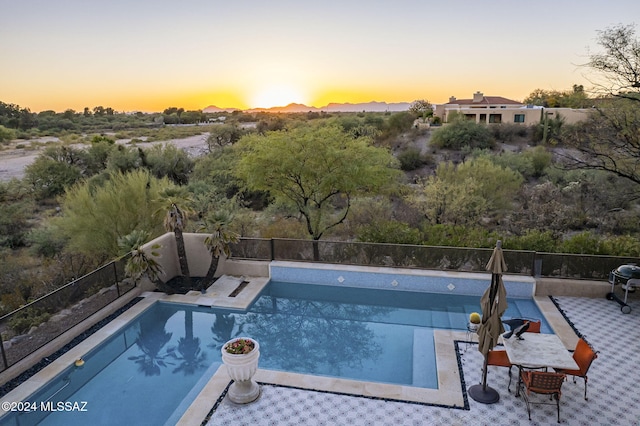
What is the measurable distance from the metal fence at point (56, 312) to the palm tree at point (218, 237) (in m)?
2.24

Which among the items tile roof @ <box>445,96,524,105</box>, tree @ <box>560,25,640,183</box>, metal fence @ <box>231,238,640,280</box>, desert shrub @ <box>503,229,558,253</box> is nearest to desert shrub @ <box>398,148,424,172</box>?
tree @ <box>560,25,640,183</box>

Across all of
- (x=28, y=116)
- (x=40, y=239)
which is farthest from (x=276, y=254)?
(x=28, y=116)

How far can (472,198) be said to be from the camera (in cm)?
1708

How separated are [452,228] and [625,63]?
6.38m

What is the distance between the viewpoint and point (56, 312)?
922 cm

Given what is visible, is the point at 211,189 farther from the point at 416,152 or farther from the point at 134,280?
Answer: the point at 416,152

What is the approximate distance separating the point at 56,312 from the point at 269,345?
4.73m

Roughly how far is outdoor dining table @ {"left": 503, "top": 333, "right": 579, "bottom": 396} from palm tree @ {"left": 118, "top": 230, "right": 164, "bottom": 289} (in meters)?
8.60

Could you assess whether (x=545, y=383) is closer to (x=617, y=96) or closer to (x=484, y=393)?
(x=484, y=393)

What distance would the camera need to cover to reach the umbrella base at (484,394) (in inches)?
266

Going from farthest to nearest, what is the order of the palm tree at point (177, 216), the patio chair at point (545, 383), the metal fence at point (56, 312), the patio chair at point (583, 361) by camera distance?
the palm tree at point (177, 216) → the metal fence at point (56, 312) → the patio chair at point (583, 361) → the patio chair at point (545, 383)

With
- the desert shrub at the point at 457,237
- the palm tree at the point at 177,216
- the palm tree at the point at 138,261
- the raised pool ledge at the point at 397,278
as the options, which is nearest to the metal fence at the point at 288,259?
the raised pool ledge at the point at 397,278

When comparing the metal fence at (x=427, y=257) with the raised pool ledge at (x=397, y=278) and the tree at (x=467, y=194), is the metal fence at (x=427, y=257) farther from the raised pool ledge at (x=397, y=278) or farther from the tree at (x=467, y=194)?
the tree at (x=467, y=194)

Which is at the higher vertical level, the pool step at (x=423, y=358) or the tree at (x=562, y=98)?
the tree at (x=562, y=98)
